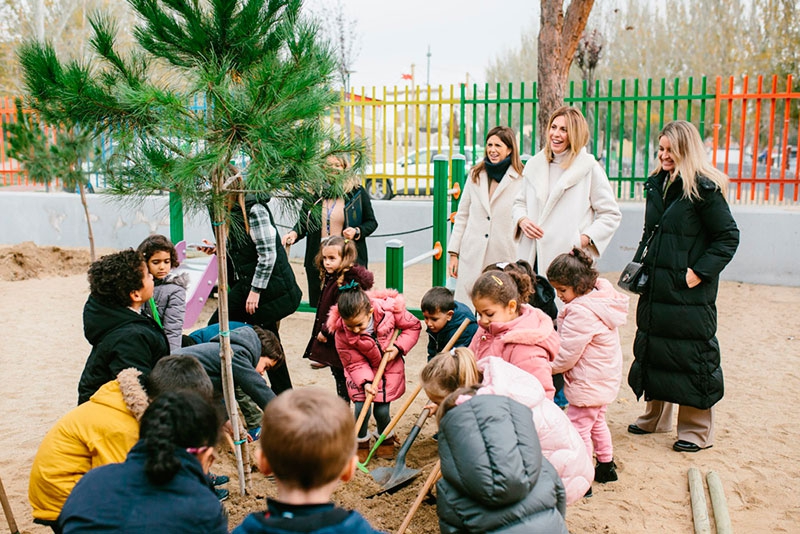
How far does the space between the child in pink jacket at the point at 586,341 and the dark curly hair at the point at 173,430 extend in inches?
74.7

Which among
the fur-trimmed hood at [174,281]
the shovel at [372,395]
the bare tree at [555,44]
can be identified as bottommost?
the shovel at [372,395]

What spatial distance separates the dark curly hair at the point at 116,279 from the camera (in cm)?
297

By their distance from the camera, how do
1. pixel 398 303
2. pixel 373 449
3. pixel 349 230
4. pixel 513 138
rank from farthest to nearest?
pixel 349 230 < pixel 513 138 < pixel 398 303 < pixel 373 449

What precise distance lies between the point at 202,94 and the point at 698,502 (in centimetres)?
265

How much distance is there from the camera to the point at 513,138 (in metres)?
4.49

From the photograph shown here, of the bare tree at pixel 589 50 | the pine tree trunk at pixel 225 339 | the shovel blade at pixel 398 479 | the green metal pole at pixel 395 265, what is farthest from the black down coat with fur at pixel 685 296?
the bare tree at pixel 589 50

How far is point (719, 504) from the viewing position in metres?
3.23

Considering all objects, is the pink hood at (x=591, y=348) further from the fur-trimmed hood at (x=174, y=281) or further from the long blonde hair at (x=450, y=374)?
the fur-trimmed hood at (x=174, y=281)

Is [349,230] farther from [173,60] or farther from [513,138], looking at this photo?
[173,60]

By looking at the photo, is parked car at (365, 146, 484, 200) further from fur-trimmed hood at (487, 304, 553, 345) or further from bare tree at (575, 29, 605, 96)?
bare tree at (575, 29, 605, 96)

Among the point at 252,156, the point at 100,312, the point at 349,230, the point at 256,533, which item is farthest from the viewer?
the point at 349,230

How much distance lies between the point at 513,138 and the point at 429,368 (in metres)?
2.08

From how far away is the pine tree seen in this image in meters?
2.71

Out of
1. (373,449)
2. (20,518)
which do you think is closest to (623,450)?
(373,449)
